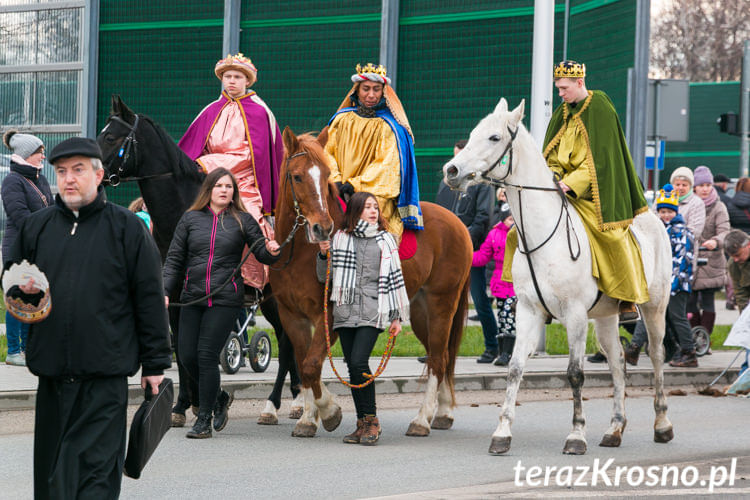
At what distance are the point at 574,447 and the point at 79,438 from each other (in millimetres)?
4376

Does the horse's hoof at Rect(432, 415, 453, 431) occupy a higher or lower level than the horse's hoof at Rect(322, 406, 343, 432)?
lower

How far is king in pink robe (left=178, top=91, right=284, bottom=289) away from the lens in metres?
10.0

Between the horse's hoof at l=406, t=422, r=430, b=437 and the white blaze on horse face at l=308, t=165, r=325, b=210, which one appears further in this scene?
the horse's hoof at l=406, t=422, r=430, b=437

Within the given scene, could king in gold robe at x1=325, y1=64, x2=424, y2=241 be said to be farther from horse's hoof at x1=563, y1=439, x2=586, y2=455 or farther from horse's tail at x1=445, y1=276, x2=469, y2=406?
horse's hoof at x1=563, y1=439, x2=586, y2=455

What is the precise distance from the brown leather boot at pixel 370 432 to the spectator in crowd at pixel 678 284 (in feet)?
20.3

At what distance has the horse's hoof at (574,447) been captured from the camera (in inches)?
341

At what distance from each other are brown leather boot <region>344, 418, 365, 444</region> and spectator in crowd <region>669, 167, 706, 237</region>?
7929 millimetres

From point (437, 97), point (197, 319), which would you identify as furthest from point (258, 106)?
point (437, 97)

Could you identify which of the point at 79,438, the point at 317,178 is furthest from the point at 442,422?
the point at 79,438

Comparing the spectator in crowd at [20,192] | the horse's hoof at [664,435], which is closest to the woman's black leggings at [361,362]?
the horse's hoof at [664,435]

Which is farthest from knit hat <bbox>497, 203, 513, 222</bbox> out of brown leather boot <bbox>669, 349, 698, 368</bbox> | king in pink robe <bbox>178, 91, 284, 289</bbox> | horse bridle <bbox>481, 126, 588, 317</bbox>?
horse bridle <bbox>481, 126, 588, 317</bbox>

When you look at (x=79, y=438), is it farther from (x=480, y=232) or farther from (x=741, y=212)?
(x=741, y=212)

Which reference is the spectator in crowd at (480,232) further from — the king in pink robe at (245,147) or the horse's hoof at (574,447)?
the horse's hoof at (574,447)

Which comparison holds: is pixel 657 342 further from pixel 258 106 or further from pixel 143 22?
pixel 143 22
